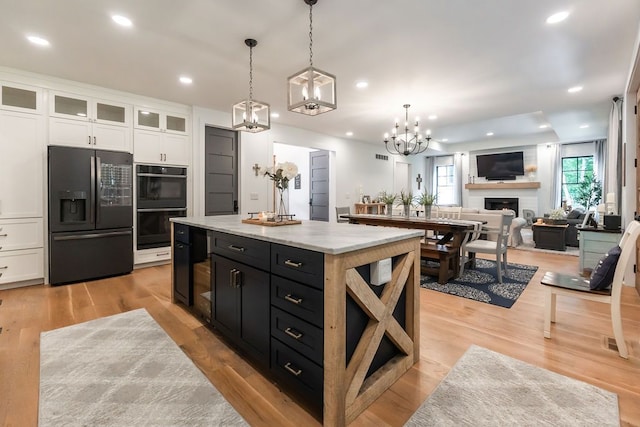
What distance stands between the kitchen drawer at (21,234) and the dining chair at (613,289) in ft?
18.6

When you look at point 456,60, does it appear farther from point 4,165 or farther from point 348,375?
point 4,165

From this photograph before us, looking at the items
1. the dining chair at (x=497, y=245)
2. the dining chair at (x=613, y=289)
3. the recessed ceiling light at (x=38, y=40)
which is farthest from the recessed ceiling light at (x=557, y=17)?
the recessed ceiling light at (x=38, y=40)

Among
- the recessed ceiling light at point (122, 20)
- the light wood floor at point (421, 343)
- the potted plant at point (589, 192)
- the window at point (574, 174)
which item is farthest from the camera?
the window at point (574, 174)

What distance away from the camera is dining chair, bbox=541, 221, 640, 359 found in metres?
2.09

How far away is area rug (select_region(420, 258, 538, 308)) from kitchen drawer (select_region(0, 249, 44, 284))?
497 cm

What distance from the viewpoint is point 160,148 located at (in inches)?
189

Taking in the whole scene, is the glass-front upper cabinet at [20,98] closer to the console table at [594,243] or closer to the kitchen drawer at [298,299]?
the kitchen drawer at [298,299]

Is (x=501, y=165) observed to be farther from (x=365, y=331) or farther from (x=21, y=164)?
(x=21, y=164)

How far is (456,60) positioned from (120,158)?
15.0ft

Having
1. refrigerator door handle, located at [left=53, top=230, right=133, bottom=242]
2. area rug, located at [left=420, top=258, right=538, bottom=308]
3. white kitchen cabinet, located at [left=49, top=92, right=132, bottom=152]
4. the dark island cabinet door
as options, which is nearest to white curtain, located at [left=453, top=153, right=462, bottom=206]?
area rug, located at [left=420, top=258, right=538, bottom=308]

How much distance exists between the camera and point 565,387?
1791 millimetres

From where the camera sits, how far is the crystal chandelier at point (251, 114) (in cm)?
292

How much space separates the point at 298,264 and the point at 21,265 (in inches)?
167

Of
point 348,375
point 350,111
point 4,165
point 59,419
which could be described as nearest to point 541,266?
point 350,111
